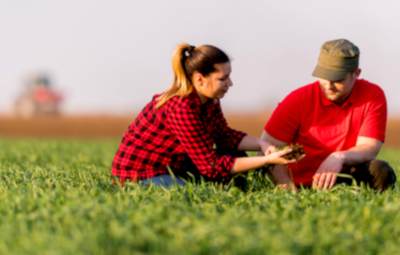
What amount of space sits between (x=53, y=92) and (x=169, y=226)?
5184 cm

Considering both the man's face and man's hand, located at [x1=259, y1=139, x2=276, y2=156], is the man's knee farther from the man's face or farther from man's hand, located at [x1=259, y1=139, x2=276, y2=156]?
man's hand, located at [x1=259, y1=139, x2=276, y2=156]

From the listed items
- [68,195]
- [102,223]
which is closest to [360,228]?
[102,223]

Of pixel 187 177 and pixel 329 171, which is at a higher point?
pixel 329 171

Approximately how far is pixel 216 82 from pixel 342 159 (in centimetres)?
127

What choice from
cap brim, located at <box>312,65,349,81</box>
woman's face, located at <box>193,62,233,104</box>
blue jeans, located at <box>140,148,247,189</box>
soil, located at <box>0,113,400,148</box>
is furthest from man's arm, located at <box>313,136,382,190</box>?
soil, located at <box>0,113,400,148</box>

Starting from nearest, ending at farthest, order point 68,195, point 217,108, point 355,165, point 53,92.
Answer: point 68,195 < point 355,165 < point 217,108 < point 53,92

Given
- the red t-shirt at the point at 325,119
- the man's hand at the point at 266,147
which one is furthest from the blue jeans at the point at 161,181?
the red t-shirt at the point at 325,119

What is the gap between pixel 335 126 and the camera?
365 centimetres

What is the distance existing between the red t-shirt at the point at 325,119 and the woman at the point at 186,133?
33 centimetres

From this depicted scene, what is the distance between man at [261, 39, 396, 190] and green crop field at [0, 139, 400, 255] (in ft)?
1.94

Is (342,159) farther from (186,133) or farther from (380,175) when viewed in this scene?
(186,133)

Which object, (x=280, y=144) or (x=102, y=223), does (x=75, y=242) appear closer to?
(x=102, y=223)

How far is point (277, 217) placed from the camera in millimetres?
2342

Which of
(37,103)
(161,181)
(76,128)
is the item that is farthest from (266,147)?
(37,103)
